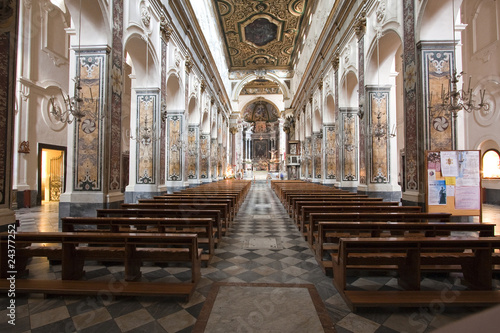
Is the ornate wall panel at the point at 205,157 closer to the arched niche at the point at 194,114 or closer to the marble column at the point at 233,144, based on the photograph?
the arched niche at the point at 194,114

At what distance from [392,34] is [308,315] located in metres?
7.39

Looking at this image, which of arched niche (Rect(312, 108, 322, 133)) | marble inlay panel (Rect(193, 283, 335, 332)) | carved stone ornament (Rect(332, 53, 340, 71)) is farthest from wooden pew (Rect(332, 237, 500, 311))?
arched niche (Rect(312, 108, 322, 133))

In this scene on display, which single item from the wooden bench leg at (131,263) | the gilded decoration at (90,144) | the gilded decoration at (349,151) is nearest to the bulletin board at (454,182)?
the wooden bench leg at (131,263)

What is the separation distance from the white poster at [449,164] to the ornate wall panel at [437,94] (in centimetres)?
46

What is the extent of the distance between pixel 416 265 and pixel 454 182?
130 inches

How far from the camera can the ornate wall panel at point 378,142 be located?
26.7 feet

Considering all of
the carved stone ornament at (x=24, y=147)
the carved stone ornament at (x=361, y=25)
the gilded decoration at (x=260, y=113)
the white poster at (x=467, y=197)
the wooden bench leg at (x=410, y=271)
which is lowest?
the wooden bench leg at (x=410, y=271)

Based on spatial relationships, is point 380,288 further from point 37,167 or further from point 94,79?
point 37,167

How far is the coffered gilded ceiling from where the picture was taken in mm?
16359

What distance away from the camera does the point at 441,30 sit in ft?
19.0

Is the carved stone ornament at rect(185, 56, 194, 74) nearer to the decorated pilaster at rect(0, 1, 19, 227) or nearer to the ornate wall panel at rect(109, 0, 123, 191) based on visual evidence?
the ornate wall panel at rect(109, 0, 123, 191)

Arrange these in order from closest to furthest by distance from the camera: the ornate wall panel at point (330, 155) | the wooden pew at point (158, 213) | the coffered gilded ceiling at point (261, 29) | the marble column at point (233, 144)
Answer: the wooden pew at point (158, 213) < the ornate wall panel at point (330, 155) < the coffered gilded ceiling at point (261, 29) < the marble column at point (233, 144)

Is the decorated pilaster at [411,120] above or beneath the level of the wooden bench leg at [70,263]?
above

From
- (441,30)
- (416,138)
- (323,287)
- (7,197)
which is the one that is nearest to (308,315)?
(323,287)
